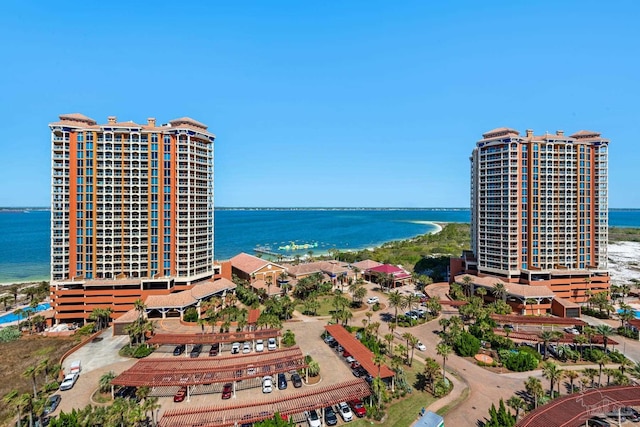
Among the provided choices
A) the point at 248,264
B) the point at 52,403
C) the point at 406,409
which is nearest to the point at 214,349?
the point at 52,403

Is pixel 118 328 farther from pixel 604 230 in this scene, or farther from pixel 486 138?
pixel 604 230

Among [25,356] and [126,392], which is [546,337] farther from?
[25,356]

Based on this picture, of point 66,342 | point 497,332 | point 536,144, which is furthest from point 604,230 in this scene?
point 66,342

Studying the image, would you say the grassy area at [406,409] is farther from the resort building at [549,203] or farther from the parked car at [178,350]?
the resort building at [549,203]

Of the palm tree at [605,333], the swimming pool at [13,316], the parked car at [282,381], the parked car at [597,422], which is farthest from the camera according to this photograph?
the swimming pool at [13,316]

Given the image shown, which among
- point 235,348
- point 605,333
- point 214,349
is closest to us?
point 605,333

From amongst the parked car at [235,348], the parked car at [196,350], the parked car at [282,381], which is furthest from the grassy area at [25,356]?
the parked car at [282,381]
